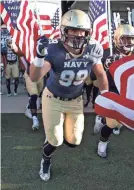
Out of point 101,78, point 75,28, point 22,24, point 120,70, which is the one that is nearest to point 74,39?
point 75,28

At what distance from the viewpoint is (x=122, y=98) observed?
7.20 ft

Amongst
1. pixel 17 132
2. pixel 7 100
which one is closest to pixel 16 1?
pixel 17 132

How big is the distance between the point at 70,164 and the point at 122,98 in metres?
2.30

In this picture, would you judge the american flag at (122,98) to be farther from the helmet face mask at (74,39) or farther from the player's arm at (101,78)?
the player's arm at (101,78)

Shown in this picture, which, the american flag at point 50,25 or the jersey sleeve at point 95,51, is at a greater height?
the american flag at point 50,25

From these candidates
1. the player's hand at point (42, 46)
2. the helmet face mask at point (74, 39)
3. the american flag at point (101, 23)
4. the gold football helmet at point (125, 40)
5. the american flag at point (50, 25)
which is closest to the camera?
the player's hand at point (42, 46)

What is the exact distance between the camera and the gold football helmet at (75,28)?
137 inches

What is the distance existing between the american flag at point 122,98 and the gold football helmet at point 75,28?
4.17ft

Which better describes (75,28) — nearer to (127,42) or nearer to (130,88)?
(130,88)

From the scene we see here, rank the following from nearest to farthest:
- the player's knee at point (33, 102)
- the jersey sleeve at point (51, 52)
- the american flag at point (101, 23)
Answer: the jersey sleeve at point (51, 52) < the player's knee at point (33, 102) < the american flag at point (101, 23)

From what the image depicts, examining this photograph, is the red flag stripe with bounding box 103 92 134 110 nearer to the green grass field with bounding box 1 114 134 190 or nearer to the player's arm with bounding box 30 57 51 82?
the player's arm with bounding box 30 57 51 82

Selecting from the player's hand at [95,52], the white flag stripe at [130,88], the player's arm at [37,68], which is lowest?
the white flag stripe at [130,88]

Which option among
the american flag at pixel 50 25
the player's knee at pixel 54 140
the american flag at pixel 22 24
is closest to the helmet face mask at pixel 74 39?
the player's knee at pixel 54 140

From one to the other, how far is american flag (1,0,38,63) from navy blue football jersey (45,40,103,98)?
2.28 meters
